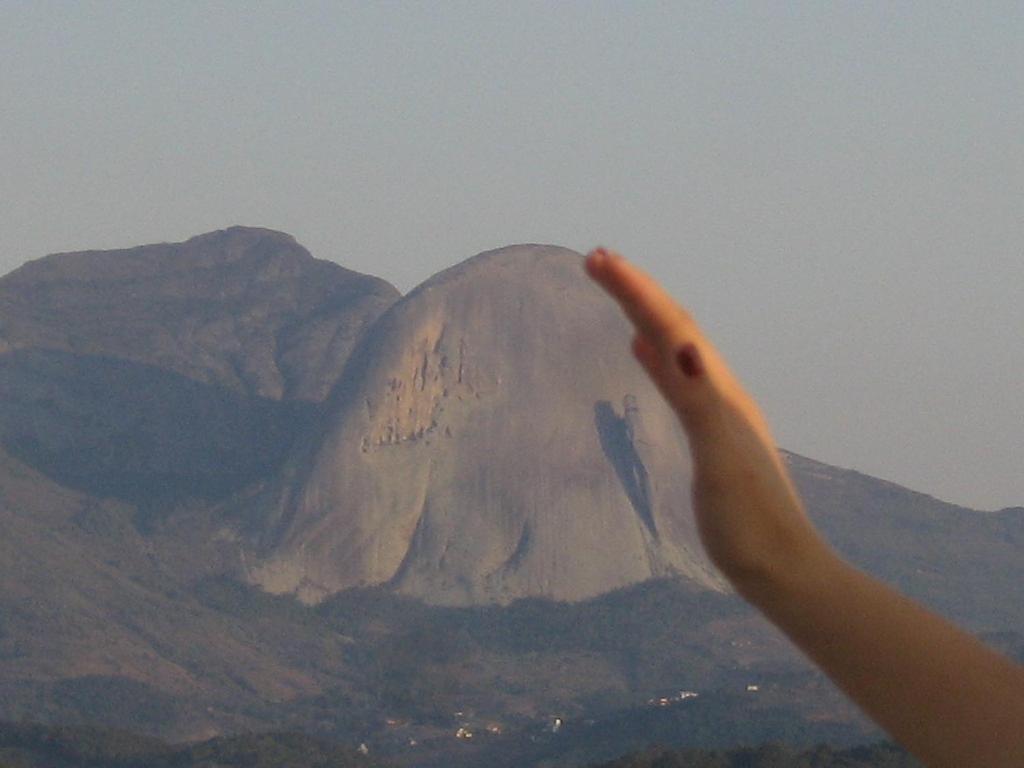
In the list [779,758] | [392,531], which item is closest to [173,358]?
[392,531]

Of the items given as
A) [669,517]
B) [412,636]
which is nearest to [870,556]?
[669,517]

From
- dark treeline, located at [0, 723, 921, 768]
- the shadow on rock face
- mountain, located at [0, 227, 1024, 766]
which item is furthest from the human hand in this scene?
the shadow on rock face

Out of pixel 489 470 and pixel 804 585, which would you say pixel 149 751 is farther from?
pixel 489 470

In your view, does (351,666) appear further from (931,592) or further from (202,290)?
(202,290)

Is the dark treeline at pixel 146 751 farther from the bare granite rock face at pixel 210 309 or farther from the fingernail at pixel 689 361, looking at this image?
the bare granite rock face at pixel 210 309

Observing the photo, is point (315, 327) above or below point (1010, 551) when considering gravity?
above
